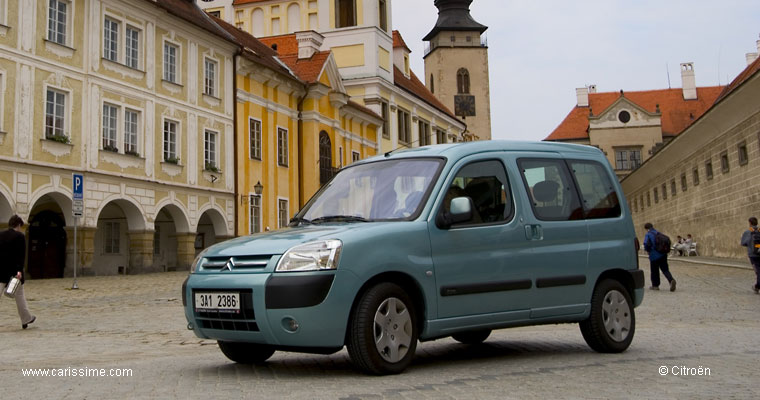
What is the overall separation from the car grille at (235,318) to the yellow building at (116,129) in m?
18.5

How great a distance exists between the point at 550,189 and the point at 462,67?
88.0 m

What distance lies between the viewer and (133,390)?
19.9 ft

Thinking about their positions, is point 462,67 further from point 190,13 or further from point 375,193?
point 375,193

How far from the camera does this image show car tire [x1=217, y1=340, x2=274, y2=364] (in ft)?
24.2

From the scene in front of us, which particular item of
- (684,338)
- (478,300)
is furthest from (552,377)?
(684,338)

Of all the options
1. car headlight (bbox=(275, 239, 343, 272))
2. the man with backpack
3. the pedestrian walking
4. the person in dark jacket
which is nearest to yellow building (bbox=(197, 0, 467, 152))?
the man with backpack

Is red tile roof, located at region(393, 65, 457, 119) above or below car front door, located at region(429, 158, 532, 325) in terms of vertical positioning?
above

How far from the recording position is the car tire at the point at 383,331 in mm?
6336

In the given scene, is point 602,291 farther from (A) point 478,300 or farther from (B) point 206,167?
(B) point 206,167

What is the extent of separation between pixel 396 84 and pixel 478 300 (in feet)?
163

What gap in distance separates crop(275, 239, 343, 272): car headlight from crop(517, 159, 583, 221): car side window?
2406 mm

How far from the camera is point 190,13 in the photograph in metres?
33.3

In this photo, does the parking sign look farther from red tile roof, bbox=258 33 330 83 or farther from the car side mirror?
red tile roof, bbox=258 33 330 83

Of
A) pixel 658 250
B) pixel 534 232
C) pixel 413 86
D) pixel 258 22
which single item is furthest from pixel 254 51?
pixel 534 232
